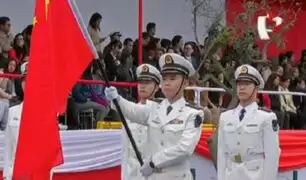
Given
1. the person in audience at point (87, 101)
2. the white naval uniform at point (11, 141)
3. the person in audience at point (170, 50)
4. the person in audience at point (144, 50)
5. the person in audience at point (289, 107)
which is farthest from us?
the person in audience at point (289, 107)

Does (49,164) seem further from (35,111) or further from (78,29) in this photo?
(78,29)

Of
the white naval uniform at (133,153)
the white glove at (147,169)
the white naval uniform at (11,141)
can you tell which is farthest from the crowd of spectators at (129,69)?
the white glove at (147,169)

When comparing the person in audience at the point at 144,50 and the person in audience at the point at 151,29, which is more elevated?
the person in audience at the point at 151,29

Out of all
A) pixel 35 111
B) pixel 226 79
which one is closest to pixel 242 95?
pixel 35 111

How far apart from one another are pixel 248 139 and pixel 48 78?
7.83ft

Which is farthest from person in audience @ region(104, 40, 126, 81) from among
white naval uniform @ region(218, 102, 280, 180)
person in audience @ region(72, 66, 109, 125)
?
white naval uniform @ region(218, 102, 280, 180)

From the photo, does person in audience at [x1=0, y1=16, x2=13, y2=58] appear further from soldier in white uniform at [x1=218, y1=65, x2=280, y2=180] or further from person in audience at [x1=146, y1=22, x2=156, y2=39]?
soldier in white uniform at [x1=218, y1=65, x2=280, y2=180]

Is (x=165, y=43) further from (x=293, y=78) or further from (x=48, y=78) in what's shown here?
(x=48, y=78)

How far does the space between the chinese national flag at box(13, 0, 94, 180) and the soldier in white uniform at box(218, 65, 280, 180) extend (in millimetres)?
1864

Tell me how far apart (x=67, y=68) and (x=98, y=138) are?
373 cm

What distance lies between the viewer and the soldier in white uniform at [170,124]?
23.0 feet

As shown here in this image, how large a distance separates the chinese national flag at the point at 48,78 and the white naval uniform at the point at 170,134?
93 centimetres

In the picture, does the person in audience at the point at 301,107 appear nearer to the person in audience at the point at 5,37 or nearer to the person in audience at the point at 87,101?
the person in audience at the point at 87,101

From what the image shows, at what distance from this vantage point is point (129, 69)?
12992 mm
